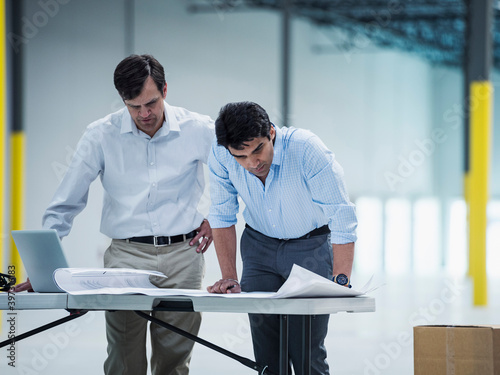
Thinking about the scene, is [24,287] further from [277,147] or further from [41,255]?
[277,147]

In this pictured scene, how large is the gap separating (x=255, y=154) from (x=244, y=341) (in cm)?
336

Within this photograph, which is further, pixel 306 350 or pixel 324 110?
pixel 324 110

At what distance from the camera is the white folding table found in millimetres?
1670

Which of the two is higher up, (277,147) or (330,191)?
(277,147)

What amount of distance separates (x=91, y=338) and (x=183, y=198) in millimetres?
2944

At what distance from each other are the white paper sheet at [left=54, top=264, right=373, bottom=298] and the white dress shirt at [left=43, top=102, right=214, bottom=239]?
0.46m

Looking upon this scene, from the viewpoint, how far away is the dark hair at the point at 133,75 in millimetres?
2258

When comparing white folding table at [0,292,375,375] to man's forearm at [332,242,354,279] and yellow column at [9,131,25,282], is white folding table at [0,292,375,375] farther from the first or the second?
yellow column at [9,131,25,282]

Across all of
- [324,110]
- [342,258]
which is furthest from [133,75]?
[324,110]

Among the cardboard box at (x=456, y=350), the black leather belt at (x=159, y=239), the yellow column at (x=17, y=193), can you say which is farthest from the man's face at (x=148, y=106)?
the yellow column at (x=17, y=193)

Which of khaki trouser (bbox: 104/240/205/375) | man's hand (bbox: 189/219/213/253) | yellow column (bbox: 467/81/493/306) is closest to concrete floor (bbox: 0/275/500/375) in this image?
yellow column (bbox: 467/81/493/306)

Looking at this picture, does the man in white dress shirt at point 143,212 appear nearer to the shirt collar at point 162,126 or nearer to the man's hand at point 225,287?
the shirt collar at point 162,126

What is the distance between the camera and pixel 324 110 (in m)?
12.9

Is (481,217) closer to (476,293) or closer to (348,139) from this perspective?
(476,293)
